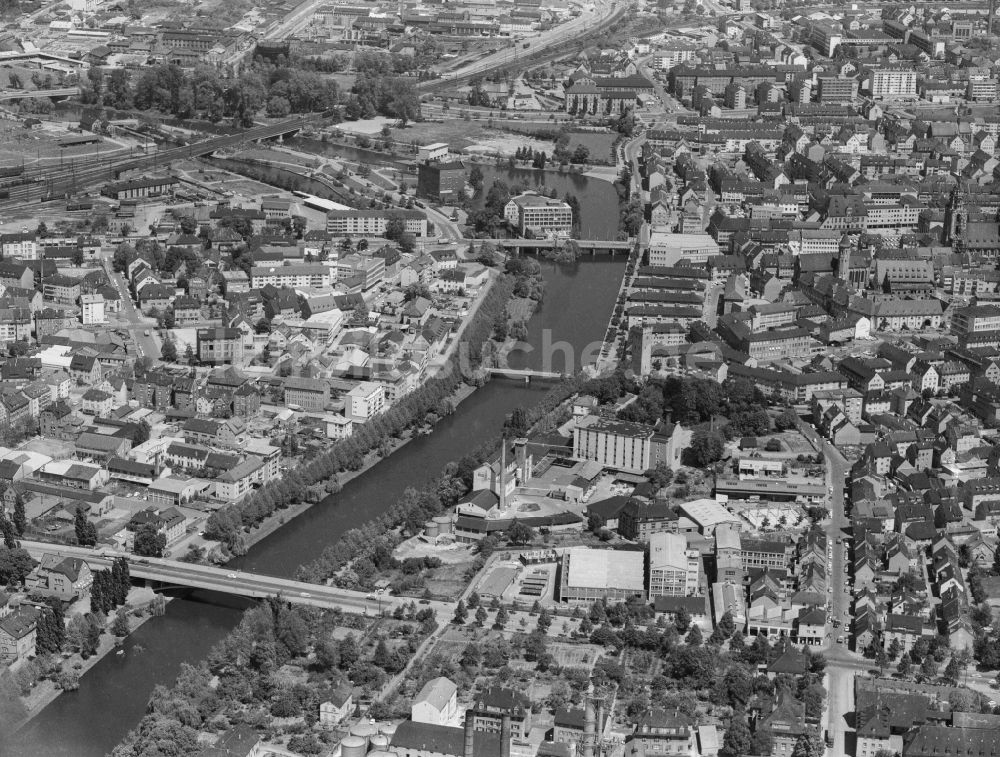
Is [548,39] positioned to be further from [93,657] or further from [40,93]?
[93,657]

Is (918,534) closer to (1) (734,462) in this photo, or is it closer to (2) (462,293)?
(1) (734,462)

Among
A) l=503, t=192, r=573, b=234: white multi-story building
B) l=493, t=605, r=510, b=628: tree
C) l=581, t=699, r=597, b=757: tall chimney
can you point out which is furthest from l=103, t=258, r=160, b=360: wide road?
l=581, t=699, r=597, b=757: tall chimney

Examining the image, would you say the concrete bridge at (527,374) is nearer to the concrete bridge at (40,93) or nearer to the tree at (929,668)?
the tree at (929,668)

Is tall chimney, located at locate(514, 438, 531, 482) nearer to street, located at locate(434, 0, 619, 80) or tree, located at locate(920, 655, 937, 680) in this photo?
tree, located at locate(920, 655, 937, 680)

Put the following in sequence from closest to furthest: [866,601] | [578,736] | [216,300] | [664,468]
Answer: [578,736] < [866,601] < [664,468] < [216,300]

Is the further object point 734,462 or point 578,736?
point 734,462

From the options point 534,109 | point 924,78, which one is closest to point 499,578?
point 534,109

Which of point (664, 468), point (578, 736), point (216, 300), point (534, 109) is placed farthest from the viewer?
point (534, 109)
